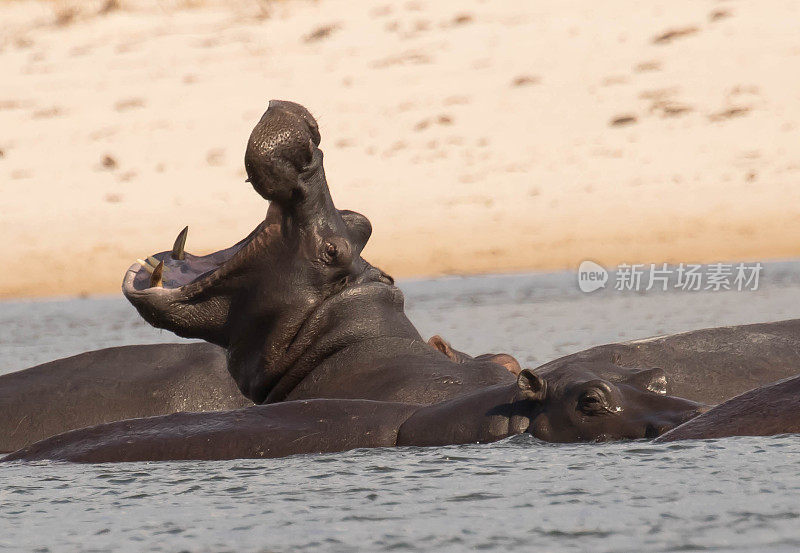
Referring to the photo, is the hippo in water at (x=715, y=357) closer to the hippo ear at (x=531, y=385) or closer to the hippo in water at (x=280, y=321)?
the hippo in water at (x=280, y=321)

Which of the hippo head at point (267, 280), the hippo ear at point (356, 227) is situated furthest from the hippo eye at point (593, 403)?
the hippo ear at point (356, 227)

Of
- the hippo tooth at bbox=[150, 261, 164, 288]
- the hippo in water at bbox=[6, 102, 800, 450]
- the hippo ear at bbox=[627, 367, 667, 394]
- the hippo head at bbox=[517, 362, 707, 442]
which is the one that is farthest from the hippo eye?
the hippo tooth at bbox=[150, 261, 164, 288]

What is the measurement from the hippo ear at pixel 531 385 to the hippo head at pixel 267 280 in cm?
138

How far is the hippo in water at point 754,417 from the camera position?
16.2 ft

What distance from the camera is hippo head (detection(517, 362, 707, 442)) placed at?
16.6ft

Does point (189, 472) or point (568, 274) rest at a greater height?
point (568, 274)

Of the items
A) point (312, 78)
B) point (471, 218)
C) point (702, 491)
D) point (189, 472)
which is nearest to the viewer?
point (702, 491)

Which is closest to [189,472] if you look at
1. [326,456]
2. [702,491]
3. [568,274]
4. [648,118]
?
[326,456]

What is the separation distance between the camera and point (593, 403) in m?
5.05

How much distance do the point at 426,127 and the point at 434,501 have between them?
1613 cm

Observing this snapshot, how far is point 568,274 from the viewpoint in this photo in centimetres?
1611

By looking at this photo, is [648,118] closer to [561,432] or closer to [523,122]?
[523,122]

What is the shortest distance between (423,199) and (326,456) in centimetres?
1317

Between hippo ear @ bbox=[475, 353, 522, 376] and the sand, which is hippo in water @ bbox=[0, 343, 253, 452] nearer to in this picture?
hippo ear @ bbox=[475, 353, 522, 376]
